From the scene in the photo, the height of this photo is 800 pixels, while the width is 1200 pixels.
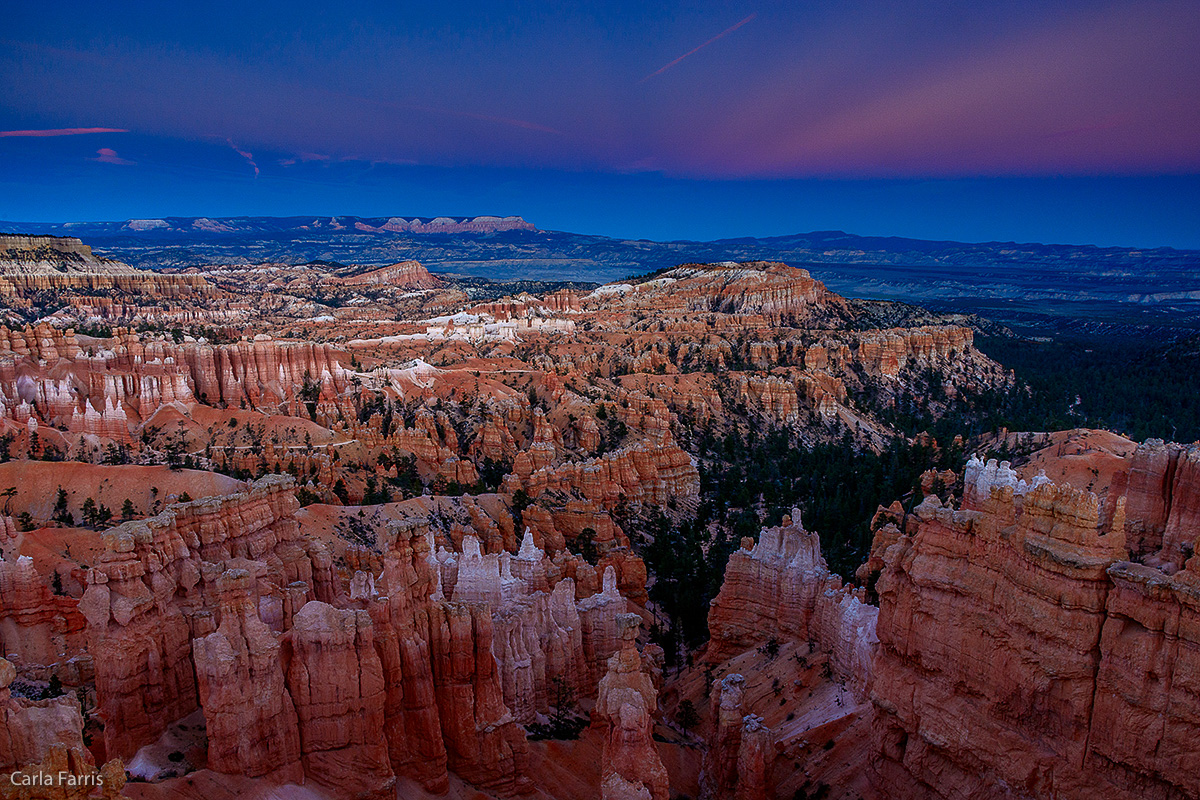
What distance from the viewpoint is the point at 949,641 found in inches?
601

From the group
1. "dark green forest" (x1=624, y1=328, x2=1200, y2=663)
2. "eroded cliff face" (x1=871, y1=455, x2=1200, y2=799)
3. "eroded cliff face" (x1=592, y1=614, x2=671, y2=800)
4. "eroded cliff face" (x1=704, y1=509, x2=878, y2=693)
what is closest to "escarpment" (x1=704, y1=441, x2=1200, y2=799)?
"eroded cliff face" (x1=871, y1=455, x2=1200, y2=799)

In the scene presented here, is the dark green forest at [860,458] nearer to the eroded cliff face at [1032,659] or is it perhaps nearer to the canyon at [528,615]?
the canyon at [528,615]

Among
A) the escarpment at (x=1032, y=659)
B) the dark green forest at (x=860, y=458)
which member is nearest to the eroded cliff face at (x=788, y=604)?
the escarpment at (x=1032, y=659)

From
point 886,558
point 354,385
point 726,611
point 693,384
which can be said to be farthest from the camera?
point 693,384

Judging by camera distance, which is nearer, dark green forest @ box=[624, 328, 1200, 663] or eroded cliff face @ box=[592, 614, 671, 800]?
eroded cliff face @ box=[592, 614, 671, 800]

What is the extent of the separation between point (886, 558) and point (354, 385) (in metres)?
58.7

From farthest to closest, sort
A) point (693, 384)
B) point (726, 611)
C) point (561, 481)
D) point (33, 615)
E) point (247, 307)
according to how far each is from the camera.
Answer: point (247, 307), point (693, 384), point (561, 481), point (726, 611), point (33, 615)

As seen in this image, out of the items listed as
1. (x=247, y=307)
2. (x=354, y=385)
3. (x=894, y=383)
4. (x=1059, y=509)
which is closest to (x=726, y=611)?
(x=1059, y=509)

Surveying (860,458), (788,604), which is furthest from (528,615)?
(860,458)

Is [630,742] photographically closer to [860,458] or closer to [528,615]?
[528,615]

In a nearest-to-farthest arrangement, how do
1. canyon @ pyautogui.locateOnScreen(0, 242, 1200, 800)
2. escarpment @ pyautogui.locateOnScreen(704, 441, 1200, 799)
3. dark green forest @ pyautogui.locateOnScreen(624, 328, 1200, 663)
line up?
escarpment @ pyautogui.locateOnScreen(704, 441, 1200, 799)
canyon @ pyautogui.locateOnScreen(0, 242, 1200, 800)
dark green forest @ pyautogui.locateOnScreen(624, 328, 1200, 663)

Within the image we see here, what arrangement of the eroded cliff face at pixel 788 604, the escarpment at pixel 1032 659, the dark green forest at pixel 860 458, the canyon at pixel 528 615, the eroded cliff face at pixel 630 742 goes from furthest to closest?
1. the dark green forest at pixel 860 458
2. the eroded cliff face at pixel 788 604
3. the eroded cliff face at pixel 630 742
4. the canyon at pixel 528 615
5. the escarpment at pixel 1032 659

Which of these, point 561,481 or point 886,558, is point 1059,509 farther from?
point 561,481

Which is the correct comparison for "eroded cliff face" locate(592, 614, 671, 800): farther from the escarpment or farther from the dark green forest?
the dark green forest
